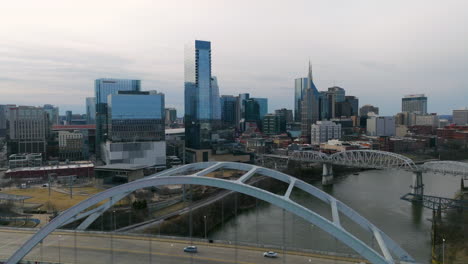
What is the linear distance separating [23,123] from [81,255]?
35706mm

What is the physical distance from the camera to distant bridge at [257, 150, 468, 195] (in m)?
27.5

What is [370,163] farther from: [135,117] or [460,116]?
[460,116]

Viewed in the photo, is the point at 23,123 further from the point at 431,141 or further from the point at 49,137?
the point at 431,141

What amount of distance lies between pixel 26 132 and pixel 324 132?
41.0 meters

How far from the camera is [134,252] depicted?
10.9 meters

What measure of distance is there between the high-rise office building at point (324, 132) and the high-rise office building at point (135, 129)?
104 ft

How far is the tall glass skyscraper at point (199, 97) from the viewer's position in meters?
41.0

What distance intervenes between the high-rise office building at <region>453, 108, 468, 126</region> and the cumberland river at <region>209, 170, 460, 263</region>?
75928 mm

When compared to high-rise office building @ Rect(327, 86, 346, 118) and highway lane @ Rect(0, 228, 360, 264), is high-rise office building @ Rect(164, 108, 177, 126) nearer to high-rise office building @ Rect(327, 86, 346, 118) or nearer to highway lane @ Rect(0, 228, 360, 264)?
high-rise office building @ Rect(327, 86, 346, 118)

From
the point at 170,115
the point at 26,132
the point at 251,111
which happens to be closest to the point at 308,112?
the point at 251,111

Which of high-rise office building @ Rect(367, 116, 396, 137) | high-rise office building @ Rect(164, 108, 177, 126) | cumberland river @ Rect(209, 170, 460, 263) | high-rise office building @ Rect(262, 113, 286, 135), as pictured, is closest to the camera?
cumberland river @ Rect(209, 170, 460, 263)

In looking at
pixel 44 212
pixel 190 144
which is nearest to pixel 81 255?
pixel 44 212

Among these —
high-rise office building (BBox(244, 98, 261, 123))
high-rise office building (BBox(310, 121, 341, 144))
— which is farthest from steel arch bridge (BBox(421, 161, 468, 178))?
high-rise office building (BBox(244, 98, 261, 123))

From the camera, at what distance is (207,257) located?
10.4m
